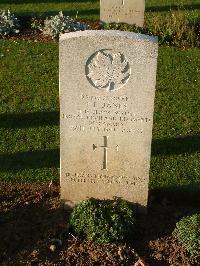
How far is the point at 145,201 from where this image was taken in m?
6.11

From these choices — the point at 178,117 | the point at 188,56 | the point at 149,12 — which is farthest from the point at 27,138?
the point at 149,12

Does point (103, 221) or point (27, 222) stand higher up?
point (103, 221)

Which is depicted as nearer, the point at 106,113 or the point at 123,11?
the point at 106,113

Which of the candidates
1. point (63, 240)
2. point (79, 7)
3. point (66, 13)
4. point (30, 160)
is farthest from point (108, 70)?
point (79, 7)

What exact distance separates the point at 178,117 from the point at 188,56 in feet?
8.82

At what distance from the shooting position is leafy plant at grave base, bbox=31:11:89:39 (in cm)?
1146

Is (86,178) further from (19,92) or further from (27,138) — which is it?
(19,92)

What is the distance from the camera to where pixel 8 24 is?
1159 cm

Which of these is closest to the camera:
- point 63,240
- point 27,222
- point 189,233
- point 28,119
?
point 189,233

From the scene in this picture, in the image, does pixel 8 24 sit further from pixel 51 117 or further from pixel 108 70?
pixel 108 70

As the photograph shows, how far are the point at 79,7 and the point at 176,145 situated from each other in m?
6.69

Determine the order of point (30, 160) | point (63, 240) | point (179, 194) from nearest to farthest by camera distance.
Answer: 1. point (63, 240)
2. point (179, 194)
3. point (30, 160)

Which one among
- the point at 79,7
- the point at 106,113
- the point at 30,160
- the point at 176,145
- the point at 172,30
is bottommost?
the point at 30,160

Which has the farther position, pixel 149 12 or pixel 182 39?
pixel 149 12
